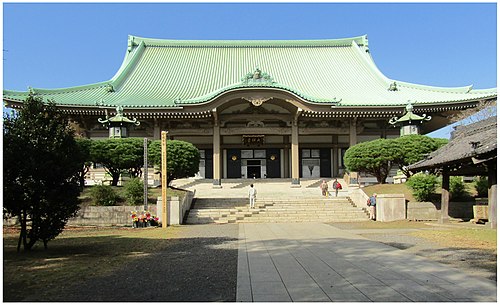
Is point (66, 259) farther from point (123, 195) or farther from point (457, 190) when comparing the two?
point (457, 190)

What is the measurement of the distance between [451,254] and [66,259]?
813 centimetres

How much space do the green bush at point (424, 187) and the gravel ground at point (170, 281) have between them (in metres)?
12.6

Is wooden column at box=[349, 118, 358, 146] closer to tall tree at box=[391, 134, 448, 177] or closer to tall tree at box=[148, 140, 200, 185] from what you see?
tall tree at box=[391, 134, 448, 177]

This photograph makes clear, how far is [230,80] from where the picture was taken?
36438 millimetres

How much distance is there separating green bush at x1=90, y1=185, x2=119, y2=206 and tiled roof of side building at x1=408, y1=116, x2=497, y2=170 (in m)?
13.4

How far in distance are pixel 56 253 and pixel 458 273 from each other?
27.2 feet

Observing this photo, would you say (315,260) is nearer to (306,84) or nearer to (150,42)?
(306,84)

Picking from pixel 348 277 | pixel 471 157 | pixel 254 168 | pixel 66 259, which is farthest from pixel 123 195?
pixel 254 168

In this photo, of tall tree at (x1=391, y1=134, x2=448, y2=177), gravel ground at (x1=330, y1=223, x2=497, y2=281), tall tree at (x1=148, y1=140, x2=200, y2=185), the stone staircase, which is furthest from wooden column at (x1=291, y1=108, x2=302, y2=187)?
gravel ground at (x1=330, y1=223, x2=497, y2=281)

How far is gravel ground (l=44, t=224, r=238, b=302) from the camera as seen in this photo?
18.5 ft

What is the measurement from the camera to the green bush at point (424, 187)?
19.6 m

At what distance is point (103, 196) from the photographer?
61.6ft

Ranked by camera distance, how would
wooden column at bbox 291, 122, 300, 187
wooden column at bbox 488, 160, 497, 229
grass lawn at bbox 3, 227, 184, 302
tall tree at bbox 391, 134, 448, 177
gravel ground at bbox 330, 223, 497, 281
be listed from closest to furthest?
grass lawn at bbox 3, 227, 184, 302 < gravel ground at bbox 330, 223, 497, 281 < wooden column at bbox 488, 160, 497, 229 < tall tree at bbox 391, 134, 448, 177 < wooden column at bbox 291, 122, 300, 187

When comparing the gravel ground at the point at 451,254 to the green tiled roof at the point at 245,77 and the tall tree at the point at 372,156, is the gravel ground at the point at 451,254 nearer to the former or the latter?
the tall tree at the point at 372,156
